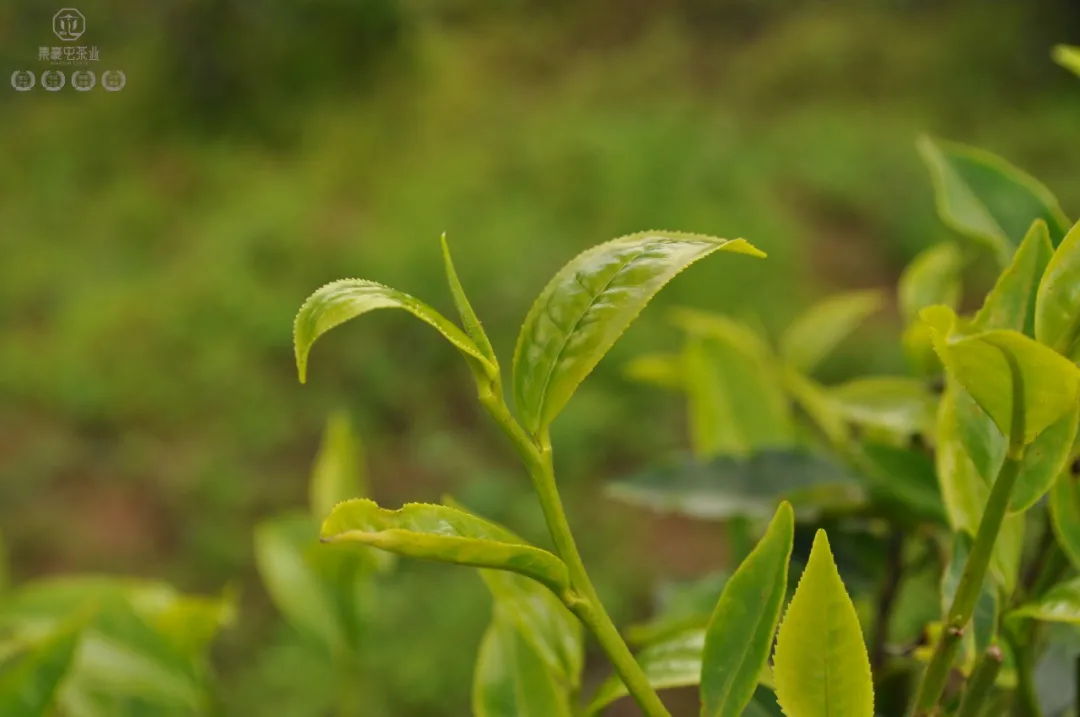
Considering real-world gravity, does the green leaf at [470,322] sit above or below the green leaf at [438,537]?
above

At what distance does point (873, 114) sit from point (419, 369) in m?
2.07

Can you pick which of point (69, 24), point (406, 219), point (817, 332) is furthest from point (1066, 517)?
point (69, 24)

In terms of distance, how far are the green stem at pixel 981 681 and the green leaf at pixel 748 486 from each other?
0.46ft

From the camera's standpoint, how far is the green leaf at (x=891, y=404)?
452 mm

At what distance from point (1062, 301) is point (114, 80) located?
385cm

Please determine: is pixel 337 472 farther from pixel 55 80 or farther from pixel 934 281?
pixel 55 80

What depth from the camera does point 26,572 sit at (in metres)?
2.17

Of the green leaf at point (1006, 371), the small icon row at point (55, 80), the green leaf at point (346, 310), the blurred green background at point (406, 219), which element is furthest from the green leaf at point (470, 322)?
the small icon row at point (55, 80)

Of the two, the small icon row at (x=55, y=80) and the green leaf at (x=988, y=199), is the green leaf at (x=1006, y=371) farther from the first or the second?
the small icon row at (x=55, y=80)

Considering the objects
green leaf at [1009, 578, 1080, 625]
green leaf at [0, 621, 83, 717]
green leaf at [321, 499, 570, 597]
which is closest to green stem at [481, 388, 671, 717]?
green leaf at [321, 499, 570, 597]

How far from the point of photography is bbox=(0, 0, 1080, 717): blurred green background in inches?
87.5

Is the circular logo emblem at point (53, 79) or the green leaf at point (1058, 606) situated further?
the circular logo emblem at point (53, 79)

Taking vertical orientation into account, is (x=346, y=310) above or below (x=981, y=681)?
above

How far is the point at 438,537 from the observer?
234 millimetres
